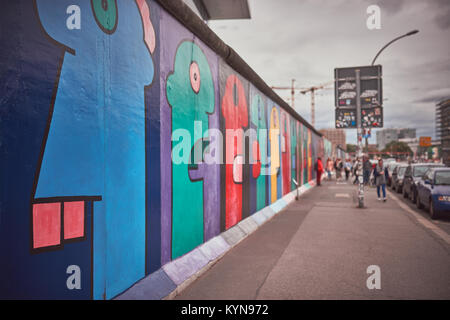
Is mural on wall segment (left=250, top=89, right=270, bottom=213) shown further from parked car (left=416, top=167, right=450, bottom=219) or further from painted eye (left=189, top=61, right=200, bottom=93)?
parked car (left=416, top=167, right=450, bottom=219)

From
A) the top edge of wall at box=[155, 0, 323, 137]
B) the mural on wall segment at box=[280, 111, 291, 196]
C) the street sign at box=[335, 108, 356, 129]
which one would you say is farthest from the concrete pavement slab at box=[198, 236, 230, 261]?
the street sign at box=[335, 108, 356, 129]

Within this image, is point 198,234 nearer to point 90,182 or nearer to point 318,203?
point 90,182

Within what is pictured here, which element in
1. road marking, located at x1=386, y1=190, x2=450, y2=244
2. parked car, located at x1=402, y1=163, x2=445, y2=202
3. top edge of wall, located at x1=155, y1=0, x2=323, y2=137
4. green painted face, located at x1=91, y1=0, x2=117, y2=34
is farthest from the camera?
parked car, located at x1=402, y1=163, x2=445, y2=202

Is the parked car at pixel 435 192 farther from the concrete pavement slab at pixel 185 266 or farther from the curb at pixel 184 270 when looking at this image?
the concrete pavement slab at pixel 185 266

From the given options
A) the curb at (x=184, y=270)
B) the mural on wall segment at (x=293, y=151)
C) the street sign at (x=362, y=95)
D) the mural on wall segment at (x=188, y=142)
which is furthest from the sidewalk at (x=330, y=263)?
the mural on wall segment at (x=293, y=151)

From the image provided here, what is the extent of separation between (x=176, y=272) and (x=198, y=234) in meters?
1.16

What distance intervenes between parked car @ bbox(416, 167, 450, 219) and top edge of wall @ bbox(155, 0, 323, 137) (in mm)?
5944

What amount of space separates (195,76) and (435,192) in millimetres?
8334

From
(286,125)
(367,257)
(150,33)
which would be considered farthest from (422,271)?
(286,125)

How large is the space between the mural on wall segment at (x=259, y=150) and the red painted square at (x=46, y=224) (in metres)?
6.84

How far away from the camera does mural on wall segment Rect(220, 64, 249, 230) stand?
7.34 metres

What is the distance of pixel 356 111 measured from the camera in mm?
13922

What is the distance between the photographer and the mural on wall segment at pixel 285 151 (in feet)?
47.7

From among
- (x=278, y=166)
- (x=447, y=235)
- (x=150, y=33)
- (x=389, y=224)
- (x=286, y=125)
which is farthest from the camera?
(x=286, y=125)
